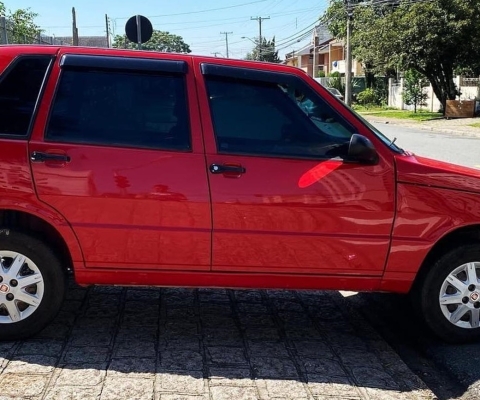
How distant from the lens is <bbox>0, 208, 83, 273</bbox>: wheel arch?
12.7 ft

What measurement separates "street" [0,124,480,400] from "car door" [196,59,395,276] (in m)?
0.57

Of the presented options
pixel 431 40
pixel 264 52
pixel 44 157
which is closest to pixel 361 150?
pixel 44 157

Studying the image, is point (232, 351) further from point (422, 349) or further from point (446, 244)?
point (446, 244)

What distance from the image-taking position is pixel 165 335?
4203mm

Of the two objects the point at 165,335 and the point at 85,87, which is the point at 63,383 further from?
the point at 85,87

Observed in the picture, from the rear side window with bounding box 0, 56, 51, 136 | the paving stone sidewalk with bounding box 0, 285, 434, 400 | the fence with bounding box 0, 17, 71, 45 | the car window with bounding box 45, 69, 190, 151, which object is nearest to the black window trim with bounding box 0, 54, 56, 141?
the rear side window with bounding box 0, 56, 51, 136

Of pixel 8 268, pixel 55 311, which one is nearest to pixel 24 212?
pixel 8 268

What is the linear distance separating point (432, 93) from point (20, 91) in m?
37.4

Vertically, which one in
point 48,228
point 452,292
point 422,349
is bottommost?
point 422,349

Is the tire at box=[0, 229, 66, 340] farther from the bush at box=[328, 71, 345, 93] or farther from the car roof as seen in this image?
the bush at box=[328, 71, 345, 93]

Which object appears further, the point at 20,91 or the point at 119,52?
the point at 119,52

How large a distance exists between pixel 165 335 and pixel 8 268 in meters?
1.13

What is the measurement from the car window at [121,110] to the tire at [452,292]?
1892mm

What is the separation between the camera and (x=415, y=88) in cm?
3738
